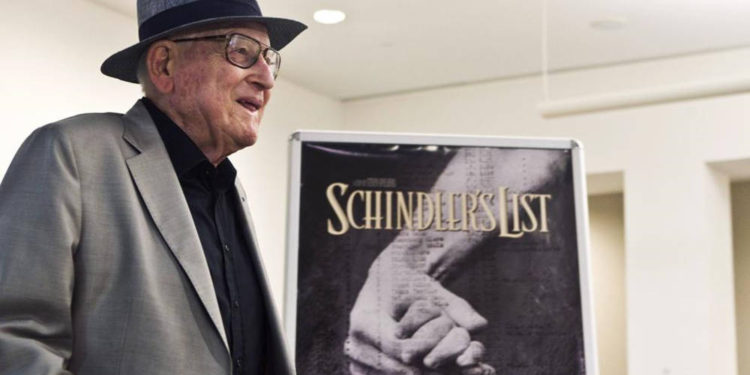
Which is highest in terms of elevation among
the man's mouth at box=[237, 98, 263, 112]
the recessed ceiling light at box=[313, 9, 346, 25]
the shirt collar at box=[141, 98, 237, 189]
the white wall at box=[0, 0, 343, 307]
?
the recessed ceiling light at box=[313, 9, 346, 25]

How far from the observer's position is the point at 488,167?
299cm

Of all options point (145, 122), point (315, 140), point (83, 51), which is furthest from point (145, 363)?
point (83, 51)

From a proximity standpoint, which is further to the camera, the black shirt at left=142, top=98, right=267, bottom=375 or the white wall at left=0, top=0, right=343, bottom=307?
the white wall at left=0, top=0, right=343, bottom=307

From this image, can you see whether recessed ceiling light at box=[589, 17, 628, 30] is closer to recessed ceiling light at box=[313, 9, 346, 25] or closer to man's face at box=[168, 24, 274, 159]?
recessed ceiling light at box=[313, 9, 346, 25]

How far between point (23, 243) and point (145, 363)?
22cm

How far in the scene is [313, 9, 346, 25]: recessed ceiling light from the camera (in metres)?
4.96

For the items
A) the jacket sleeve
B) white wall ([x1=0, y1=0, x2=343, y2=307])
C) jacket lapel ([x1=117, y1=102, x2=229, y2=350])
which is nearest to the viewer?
the jacket sleeve

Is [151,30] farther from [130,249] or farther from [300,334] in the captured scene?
[300,334]

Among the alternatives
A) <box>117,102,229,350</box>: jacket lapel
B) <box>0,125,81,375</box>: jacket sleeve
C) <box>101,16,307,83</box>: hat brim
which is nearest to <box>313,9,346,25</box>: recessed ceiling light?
<box>101,16,307,83</box>: hat brim

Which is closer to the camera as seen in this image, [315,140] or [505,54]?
[315,140]

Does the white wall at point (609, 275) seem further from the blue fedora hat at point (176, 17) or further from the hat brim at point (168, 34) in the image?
the blue fedora hat at point (176, 17)

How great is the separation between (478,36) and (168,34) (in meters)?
3.99

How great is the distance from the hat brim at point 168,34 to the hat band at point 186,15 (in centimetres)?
1

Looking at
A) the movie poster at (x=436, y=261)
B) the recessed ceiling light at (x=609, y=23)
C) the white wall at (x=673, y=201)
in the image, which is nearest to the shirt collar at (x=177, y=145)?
the movie poster at (x=436, y=261)
